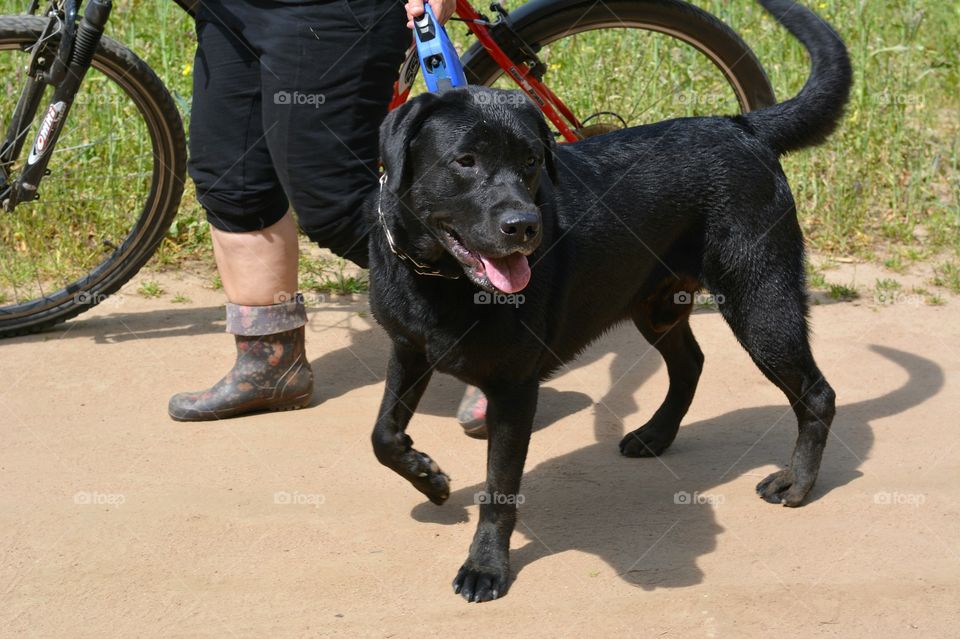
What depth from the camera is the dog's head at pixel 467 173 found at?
2.67 m

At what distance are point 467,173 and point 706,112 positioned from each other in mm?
3393

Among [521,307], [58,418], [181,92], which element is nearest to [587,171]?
[521,307]

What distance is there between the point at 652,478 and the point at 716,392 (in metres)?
0.70

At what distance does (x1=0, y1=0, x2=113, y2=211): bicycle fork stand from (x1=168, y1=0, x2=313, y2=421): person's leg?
1.64ft

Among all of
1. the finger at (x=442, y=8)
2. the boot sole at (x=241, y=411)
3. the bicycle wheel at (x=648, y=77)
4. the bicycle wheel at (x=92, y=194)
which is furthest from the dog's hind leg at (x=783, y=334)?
the bicycle wheel at (x=92, y=194)

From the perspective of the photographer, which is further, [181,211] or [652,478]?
[181,211]

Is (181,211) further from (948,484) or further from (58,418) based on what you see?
(948,484)

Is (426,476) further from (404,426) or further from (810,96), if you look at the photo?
(810,96)

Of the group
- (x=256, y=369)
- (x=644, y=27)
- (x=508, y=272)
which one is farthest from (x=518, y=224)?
(x=644, y=27)

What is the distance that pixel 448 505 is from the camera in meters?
3.36

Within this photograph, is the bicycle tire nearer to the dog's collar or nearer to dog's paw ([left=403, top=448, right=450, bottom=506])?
the dog's collar

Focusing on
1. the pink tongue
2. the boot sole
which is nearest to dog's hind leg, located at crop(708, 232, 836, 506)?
the pink tongue

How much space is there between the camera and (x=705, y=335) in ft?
14.8

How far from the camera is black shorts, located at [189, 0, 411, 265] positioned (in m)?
3.33
